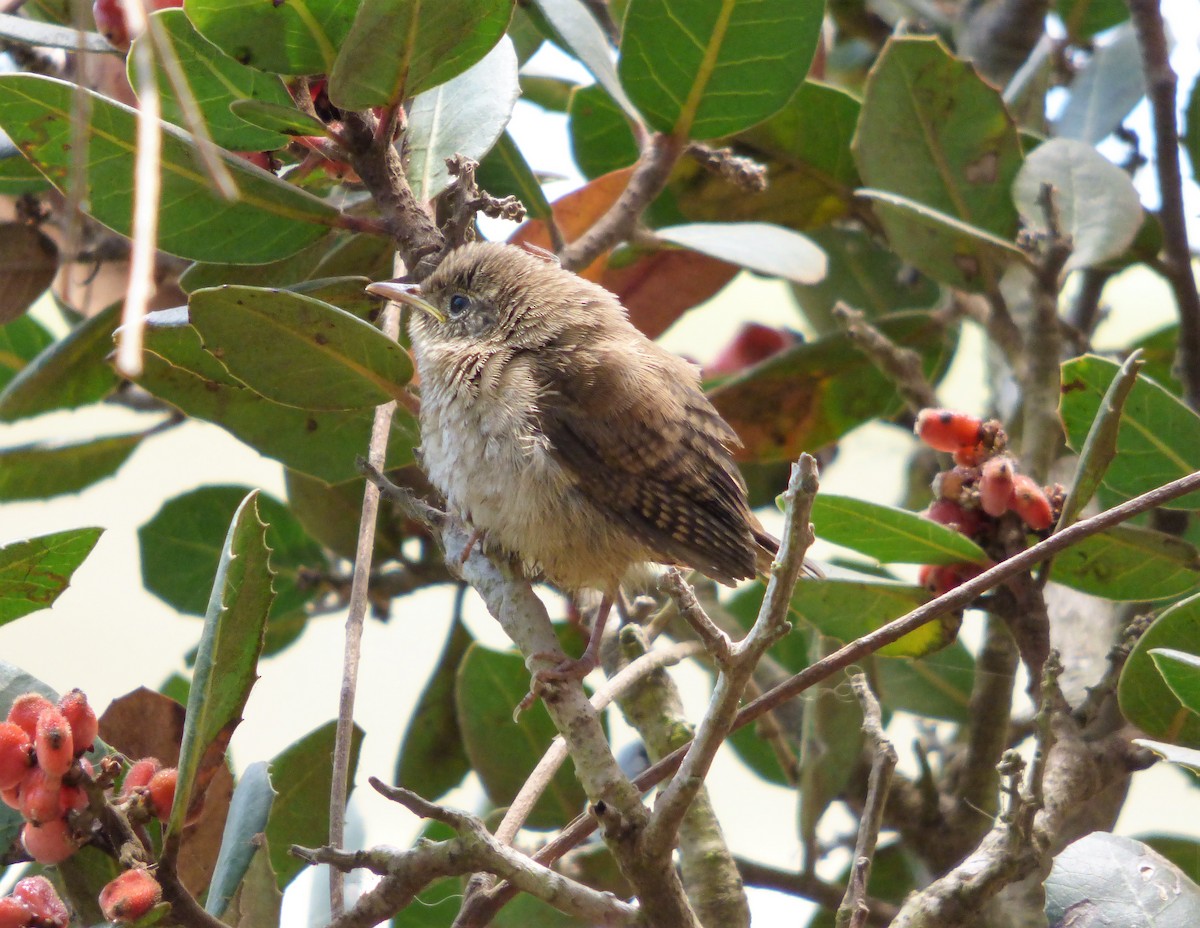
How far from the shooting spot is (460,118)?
2.31 m

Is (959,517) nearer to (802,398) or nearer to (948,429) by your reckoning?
(948,429)

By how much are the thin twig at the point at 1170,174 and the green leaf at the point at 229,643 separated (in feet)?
6.72

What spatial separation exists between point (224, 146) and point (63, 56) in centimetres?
90

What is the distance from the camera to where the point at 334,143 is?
6.82ft

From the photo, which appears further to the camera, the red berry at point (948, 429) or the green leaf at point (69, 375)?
the green leaf at point (69, 375)

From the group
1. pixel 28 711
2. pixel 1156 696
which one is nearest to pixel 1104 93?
pixel 1156 696

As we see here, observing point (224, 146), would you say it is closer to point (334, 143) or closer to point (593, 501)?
point (334, 143)

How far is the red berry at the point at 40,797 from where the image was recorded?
5.11 feet

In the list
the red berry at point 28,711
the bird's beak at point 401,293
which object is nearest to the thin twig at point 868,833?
the red berry at point 28,711

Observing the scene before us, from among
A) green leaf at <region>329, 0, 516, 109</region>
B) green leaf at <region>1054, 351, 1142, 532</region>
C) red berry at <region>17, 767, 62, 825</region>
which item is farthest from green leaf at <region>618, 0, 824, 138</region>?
red berry at <region>17, 767, 62, 825</region>

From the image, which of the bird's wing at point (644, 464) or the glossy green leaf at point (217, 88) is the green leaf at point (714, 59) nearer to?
the bird's wing at point (644, 464)

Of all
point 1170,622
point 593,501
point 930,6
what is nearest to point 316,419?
point 593,501

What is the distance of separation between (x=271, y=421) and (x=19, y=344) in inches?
49.7

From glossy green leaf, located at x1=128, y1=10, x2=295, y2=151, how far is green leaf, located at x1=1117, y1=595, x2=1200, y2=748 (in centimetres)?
159
